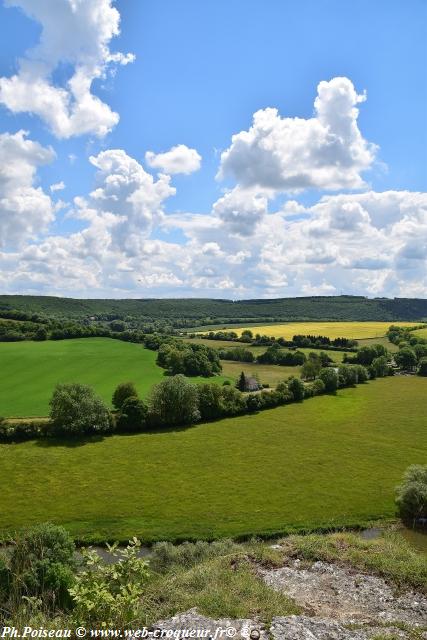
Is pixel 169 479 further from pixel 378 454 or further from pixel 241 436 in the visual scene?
pixel 378 454

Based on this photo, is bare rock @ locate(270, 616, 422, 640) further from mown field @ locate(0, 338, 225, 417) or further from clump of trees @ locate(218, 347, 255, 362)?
clump of trees @ locate(218, 347, 255, 362)

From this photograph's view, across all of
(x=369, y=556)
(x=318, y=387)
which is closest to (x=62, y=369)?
(x=318, y=387)

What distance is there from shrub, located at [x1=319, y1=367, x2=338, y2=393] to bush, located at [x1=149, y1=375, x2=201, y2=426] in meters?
41.3

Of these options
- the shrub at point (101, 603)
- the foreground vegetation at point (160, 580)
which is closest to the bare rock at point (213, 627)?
the foreground vegetation at point (160, 580)

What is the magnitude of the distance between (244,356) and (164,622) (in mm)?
129412

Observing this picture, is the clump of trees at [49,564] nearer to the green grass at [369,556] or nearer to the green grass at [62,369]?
the green grass at [369,556]

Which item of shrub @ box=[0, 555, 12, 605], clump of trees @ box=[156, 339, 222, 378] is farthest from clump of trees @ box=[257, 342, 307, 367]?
shrub @ box=[0, 555, 12, 605]

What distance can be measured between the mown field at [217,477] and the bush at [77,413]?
2.87 meters

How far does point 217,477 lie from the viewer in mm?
53500

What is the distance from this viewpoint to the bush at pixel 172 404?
76.1 meters

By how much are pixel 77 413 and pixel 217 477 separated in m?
26.3

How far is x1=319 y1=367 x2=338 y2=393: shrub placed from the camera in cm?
10581

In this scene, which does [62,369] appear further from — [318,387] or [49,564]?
[49,564]

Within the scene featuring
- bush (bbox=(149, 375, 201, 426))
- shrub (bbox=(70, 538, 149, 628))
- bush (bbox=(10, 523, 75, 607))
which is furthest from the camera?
bush (bbox=(149, 375, 201, 426))
